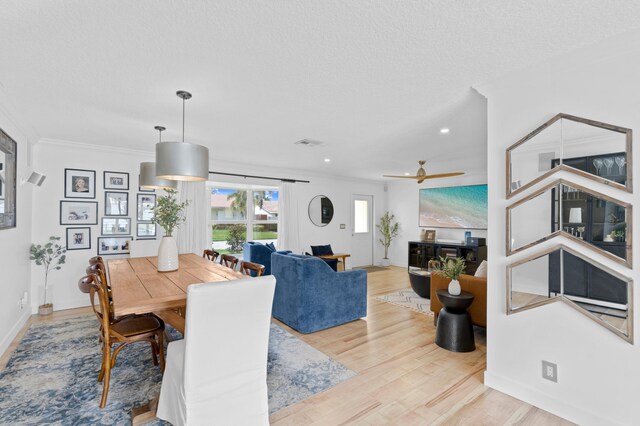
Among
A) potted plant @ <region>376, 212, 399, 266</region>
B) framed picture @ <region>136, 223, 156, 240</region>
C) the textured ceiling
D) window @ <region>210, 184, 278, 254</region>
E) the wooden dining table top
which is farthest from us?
potted plant @ <region>376, 212, 399, 266</region>

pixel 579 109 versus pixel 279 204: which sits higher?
pixel 579 109

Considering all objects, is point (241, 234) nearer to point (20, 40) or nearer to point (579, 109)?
point (20, 40)

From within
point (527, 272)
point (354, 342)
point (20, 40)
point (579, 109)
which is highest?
point (20, 40)

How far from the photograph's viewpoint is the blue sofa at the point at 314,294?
3.48 metres

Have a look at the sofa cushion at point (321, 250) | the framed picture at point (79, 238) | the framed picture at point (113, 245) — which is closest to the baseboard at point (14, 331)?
the framed picture at point (79, 238)

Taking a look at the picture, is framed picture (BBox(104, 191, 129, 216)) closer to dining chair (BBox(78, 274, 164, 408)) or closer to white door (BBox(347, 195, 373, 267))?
dining chair (BBox(78, 274, 164, 408))

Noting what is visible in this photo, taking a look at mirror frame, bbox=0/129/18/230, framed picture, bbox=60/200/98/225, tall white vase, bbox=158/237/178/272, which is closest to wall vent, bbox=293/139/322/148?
tall white vase, bbox=158/237/178/272

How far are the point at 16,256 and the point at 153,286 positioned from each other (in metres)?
2.37

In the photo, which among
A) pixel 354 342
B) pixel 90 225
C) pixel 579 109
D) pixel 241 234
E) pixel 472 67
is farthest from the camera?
pixel 241 234

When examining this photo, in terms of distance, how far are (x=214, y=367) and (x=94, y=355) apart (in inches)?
78.3

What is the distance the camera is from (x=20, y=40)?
1.83 meters

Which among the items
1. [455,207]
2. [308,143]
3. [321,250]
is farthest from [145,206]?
[455,207]

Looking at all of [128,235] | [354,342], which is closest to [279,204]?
[128,235]

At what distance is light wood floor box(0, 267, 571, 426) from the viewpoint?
2.03m
